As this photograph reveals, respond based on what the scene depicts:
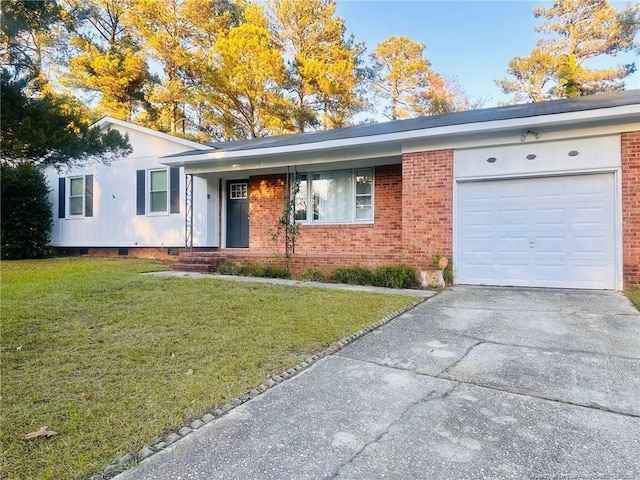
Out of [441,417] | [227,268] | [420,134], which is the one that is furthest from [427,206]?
[441,417]

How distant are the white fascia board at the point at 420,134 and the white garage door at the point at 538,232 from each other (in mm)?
1014

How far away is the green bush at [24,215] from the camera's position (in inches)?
527

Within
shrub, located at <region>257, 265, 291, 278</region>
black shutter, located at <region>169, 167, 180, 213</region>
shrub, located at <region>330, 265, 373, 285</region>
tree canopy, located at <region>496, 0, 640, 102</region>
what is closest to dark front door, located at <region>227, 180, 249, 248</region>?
black shutter, located at <region>169, 167, 180, 213</region>

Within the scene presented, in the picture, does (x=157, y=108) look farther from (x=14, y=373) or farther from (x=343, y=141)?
(x=14, y=373)

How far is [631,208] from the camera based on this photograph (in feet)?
22.2

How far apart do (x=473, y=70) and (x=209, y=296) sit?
75.6ft

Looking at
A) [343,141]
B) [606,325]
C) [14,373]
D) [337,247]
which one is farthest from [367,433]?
[337,247]

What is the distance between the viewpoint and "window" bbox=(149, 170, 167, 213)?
1302cm

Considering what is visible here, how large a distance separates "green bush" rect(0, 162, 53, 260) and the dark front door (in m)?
6.74

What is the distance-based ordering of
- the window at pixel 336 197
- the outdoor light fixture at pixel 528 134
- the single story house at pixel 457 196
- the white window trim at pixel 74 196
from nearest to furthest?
the single story house at pixel 457 196 < the outdoor light fixture at pixel 528 134 < the window at pixel 336 197 < the white window trim at pixel 74 196

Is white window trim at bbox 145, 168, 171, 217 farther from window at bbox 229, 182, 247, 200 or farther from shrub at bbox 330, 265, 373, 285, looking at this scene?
shrub at bbox 330, 265, 373, 285

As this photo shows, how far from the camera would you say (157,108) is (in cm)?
2366

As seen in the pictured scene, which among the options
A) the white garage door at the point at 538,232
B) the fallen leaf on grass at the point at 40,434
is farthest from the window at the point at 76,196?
the fallen leaf on grass at the point at 40,434

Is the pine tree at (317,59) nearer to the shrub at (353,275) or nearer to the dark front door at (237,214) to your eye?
the dark front door at (237,214)
